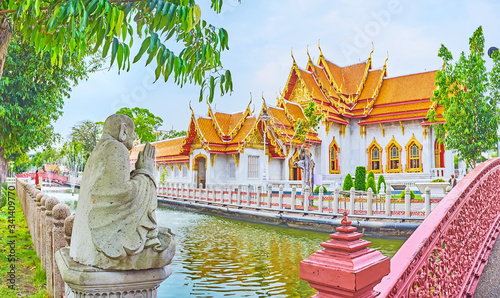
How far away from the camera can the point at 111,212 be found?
2.38m

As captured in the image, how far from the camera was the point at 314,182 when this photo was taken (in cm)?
1838

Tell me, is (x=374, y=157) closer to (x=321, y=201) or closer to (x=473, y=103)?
(x=473, y=103)

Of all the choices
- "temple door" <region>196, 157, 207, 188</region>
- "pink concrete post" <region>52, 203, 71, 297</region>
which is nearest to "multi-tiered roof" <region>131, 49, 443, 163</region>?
"temple door" <region>196, 157, 207, 188</region>

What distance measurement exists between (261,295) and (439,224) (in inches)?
163

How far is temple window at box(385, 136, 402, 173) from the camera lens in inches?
1014

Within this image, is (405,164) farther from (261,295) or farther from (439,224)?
(439,224)

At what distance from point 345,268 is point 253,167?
20.7m

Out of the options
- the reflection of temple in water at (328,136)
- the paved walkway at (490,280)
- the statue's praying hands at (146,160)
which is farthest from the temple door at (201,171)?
the statue's praying hands at (146,160)

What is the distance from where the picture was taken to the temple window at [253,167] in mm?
22219

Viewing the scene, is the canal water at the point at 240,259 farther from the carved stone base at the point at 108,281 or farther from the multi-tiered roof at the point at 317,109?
the multi-tiered roof at the point at 317,109

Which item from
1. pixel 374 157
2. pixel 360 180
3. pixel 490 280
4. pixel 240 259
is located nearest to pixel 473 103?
pixel 360 180

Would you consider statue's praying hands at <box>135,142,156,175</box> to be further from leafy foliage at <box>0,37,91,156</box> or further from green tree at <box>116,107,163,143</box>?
green tree at <box>116,107,163,143</box>

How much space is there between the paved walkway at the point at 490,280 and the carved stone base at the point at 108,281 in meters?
3.30

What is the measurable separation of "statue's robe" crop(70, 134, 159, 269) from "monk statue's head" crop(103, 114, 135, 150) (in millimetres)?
66
